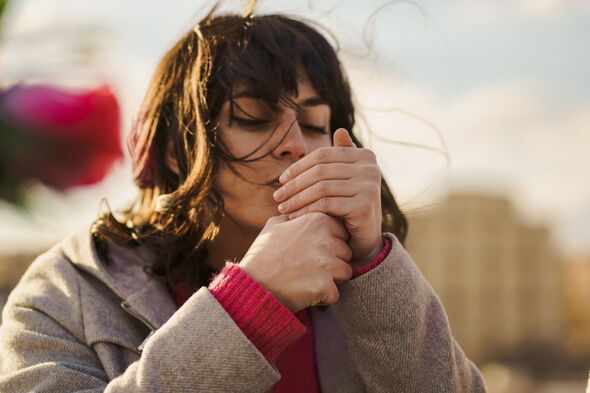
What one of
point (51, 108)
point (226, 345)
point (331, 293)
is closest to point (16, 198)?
point (51, 108)

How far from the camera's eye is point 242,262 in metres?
1.59

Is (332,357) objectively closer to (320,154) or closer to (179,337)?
(320,154)

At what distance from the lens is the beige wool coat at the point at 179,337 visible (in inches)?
58.2

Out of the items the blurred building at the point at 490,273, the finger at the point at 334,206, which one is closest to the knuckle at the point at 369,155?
the finger at the point at 334,206

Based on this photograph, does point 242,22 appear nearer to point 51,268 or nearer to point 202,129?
point 202,129

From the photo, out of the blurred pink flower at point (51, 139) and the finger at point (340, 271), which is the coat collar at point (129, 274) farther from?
the blurred pink flower at point (51, 139)

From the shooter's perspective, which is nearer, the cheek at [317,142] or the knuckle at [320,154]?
the knuckle at [320,154]

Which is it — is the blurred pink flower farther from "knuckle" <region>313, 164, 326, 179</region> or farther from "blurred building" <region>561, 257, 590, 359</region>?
"blurred building" <region>561, 257, 590, 359</region>

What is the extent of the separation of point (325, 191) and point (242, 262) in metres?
0.25

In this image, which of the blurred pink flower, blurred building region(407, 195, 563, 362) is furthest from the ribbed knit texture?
blurred building region(407, 195, 563, 362)

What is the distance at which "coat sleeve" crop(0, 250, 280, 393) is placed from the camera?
1.47 metres

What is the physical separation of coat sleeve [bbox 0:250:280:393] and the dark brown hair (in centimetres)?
23

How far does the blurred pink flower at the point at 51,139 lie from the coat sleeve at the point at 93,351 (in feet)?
2.58

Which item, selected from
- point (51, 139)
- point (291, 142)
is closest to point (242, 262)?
point (291, 142)
